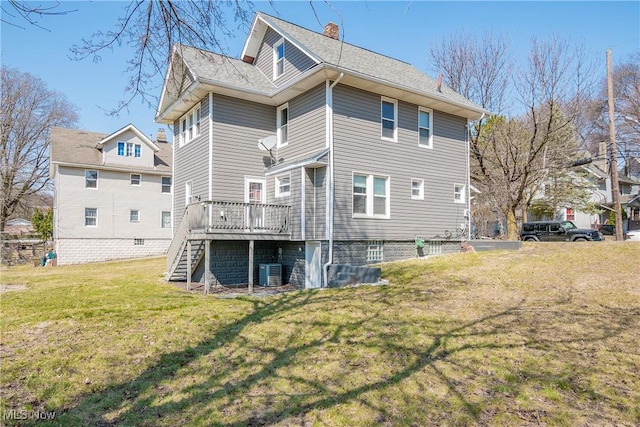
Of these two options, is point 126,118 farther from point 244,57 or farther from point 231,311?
point 244,57

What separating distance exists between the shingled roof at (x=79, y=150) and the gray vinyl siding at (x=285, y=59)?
560 inches

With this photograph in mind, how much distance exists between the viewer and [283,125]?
47.9 feet

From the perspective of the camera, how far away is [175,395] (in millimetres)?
4594

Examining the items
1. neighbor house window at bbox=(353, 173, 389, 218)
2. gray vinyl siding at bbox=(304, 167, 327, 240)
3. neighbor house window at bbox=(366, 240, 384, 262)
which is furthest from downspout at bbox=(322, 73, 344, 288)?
neighbor house window at bbox=(366, 240, 384, 262)

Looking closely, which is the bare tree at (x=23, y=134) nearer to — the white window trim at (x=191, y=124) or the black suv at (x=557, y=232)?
the white window trim at (x=191, y=124)

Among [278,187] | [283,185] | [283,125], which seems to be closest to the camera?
[283,185]

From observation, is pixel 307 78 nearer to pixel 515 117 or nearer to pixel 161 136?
pixel 515 117

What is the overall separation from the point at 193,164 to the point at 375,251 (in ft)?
24.1

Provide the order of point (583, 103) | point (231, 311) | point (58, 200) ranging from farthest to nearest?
point (58, 200)
point (583, 103)
point (231, 311)

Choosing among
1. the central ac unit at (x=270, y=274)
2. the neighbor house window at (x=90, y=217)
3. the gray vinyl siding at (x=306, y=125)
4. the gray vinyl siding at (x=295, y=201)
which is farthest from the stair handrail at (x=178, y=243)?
the neighbor house window at (x=90, y=217)

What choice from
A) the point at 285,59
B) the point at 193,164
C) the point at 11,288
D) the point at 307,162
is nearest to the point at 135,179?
the point at 193,164

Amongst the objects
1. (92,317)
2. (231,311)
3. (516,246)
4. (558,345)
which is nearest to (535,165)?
(516,246)

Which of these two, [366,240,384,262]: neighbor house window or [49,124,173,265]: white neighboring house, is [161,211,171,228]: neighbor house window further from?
[366,240,384,262]: neighbor house window

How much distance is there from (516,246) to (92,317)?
14.2 m
